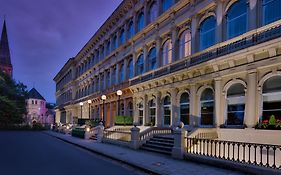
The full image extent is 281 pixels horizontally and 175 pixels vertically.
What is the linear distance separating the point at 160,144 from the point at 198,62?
5.65m

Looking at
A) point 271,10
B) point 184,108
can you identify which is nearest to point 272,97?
point 271,10

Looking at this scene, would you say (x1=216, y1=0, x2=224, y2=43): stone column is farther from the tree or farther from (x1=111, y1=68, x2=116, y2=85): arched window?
the tree

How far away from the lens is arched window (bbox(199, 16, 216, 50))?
1987cm

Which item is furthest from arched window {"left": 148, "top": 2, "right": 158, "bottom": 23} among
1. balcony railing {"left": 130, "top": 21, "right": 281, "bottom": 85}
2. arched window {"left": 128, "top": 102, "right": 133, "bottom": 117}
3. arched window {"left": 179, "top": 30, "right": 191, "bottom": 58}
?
arched window {"left": 128, "top": 102, "right": 133, "bottom": 117}

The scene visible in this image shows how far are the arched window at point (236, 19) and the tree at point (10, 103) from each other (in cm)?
5313

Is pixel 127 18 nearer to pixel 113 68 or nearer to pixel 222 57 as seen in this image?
pixel 113 68

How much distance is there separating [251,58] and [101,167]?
29.1 feet

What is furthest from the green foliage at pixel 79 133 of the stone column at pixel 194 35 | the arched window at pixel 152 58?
the stone column at pixel 194 35

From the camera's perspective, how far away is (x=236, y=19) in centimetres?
1773

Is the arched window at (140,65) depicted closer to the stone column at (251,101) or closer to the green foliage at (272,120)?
the stone column at (251,101)

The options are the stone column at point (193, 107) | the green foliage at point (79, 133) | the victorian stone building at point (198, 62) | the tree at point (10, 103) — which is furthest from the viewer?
the tree at point (10, 103)

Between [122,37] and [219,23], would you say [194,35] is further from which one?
[122,37]

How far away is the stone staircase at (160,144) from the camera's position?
55.6 ft

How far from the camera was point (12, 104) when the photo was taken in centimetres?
6341
